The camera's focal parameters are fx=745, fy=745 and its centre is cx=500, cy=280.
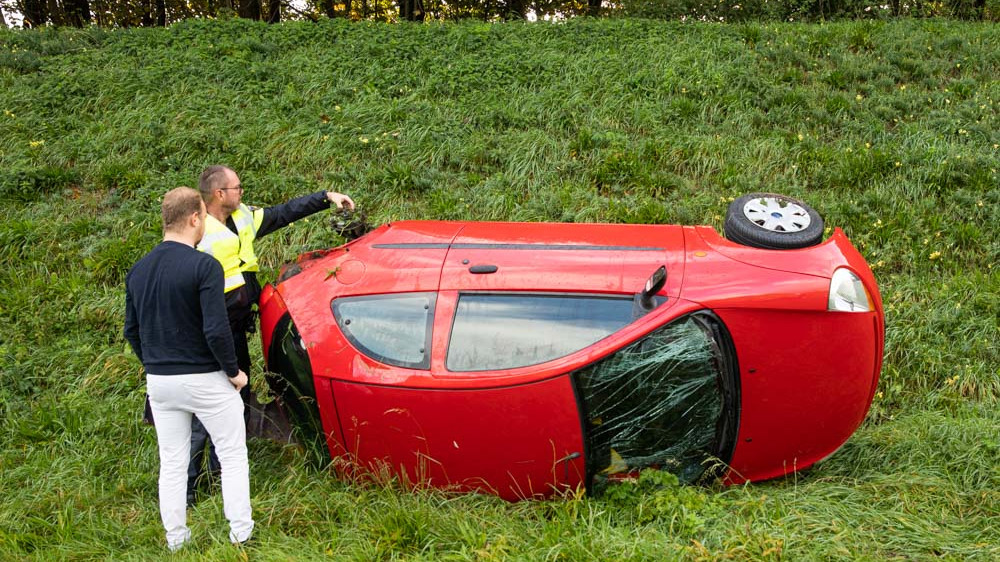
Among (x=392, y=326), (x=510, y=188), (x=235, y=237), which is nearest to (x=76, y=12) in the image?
(x=510, y=188)

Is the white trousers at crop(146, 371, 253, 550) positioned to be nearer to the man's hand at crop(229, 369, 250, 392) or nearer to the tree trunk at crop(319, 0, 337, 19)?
the man's hand at crop(229, 369, 250, 392)

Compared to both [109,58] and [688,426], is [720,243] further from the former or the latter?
[109,58]

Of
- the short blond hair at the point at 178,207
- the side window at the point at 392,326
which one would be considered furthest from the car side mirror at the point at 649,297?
the short blond hair at the point at 178,207

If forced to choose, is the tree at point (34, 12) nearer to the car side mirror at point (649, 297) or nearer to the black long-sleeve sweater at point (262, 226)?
the black long-sleeve sweater at point (262, 226)

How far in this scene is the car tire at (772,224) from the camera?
11.4 feet

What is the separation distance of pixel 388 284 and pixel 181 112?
5721 mm

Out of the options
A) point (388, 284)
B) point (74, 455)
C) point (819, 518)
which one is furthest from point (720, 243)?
point (74, 455)

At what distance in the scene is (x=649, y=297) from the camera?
329 centimetres

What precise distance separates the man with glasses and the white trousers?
0.49 meters

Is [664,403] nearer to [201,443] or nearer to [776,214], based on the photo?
[776,214]

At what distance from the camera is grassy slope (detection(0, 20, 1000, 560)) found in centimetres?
330

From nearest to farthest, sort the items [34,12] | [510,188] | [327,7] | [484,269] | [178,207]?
[178,207]
[484,269]
[510,188]
[34,12]
[327,7]

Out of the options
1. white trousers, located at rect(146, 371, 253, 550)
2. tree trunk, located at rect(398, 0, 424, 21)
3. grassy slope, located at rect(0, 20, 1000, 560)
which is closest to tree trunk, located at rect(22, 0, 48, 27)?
grassy slope, located at rect(0, 20, 1000, 560)

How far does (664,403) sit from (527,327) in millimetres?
707
